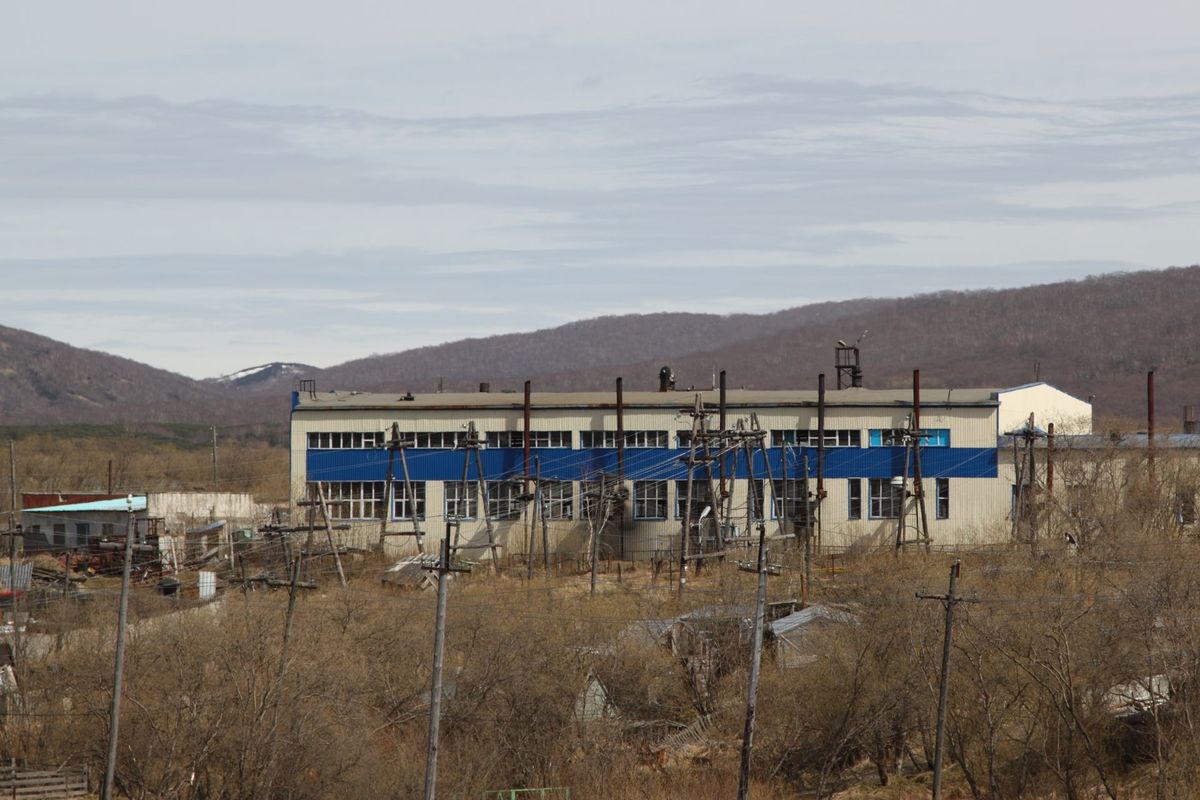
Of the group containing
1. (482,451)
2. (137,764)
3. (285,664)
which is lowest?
(137,764)

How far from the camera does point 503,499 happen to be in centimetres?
6444

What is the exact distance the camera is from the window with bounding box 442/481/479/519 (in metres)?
63.8

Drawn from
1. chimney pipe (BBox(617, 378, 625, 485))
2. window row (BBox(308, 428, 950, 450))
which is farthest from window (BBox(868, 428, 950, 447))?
chimney pipe (BBox(617, 378, 625, 485))

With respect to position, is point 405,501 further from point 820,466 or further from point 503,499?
point 820,466

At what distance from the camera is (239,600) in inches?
1885

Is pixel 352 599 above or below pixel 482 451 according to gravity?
below

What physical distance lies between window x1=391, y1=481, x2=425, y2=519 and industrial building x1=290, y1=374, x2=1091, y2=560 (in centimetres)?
5

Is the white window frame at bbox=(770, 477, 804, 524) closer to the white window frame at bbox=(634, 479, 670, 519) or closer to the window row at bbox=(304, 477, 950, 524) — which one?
the window row at bbox=(304, 477, 950, 524)

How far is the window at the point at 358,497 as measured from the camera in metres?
64.1

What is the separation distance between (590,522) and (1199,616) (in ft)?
95.5

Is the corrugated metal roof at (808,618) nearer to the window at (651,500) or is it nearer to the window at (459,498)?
the window at (651,500)

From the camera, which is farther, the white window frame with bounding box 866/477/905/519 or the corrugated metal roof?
the white window frame with bounding box 866/477/905/519

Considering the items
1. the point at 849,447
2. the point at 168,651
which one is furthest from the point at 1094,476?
the point at 168,651

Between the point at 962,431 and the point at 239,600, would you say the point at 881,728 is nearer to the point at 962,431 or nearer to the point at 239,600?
the point at 239,600
